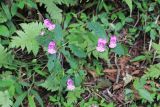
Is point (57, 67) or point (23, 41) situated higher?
point (23, 41)

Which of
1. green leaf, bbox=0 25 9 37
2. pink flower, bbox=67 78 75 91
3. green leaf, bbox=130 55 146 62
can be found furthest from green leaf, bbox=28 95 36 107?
green leaf, bbox=130 55 146 62

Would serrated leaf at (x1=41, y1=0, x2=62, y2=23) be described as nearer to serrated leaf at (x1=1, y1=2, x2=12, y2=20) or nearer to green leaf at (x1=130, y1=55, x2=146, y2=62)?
serrated leaf at (x1=1, y1=2, x2=12, y2=20)

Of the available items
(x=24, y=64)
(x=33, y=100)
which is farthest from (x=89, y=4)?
(x=33, y=100)

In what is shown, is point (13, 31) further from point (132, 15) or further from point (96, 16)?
point (132, 15)

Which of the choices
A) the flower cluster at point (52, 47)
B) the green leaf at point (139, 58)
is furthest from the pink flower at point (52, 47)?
the green leaf at point (139, 58)

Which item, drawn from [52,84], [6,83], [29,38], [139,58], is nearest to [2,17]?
[29,38]

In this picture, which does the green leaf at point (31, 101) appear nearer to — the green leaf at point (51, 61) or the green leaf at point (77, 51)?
the green leaf at point (51, 61)
